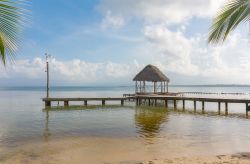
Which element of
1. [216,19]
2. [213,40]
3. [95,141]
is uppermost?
[216,19]

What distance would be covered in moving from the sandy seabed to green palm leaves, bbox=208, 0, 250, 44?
172 inches

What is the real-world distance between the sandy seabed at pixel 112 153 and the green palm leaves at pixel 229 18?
4373 millimetres

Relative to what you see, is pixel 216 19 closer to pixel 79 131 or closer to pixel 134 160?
pixel 134 160

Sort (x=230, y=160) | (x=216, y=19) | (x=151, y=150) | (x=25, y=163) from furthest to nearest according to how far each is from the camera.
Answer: (x=151, y=150) → (x=25, y=163) → (x=230, y=160) → (x=216, y=19)

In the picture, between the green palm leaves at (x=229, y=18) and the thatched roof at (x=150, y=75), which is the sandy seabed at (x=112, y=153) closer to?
the green palm leaves at (x=229, y=18)

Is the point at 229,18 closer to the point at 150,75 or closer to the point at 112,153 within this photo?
the point at 112,153

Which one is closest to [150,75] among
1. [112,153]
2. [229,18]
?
[112,153]

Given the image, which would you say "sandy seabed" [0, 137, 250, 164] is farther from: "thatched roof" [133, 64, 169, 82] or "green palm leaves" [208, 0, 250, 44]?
"thatched roof" [133, 64, 169, 82]

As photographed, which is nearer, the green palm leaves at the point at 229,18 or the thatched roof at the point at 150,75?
the green palm leaves at the point at 229,18

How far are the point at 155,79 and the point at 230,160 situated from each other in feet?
104

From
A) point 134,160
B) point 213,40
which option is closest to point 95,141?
point 134,160

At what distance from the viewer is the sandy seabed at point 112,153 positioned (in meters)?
9.48

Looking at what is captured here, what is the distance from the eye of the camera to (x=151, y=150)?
11633 mm

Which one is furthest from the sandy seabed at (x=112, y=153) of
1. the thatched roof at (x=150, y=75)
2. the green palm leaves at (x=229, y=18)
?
the thatched roof at (x=150, y=75)
